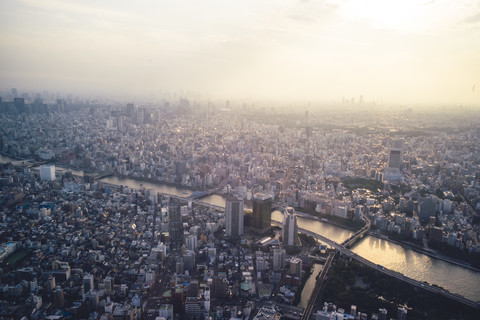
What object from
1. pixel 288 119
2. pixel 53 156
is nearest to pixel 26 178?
pixel 53 156

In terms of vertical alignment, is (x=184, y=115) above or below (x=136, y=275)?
above

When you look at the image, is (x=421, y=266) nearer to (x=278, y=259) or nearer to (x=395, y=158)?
(x=278, y=259)

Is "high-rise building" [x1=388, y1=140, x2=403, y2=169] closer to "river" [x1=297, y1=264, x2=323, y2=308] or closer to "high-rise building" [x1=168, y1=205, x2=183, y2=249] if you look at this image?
"river" [x1=297, y1=264, x2=323, y2=308]

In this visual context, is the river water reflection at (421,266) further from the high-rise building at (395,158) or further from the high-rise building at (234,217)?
the high-rise building at (395,158)

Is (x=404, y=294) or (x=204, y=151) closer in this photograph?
(x=404, y=294)

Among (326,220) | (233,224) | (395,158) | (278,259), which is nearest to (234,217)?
(233,224)

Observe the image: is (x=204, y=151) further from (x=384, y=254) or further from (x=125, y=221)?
(x=384, y=254)

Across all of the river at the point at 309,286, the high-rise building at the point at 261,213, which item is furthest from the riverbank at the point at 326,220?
the river at the point at 309,286

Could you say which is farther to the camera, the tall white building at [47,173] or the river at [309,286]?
the tall white building at [47,173]
